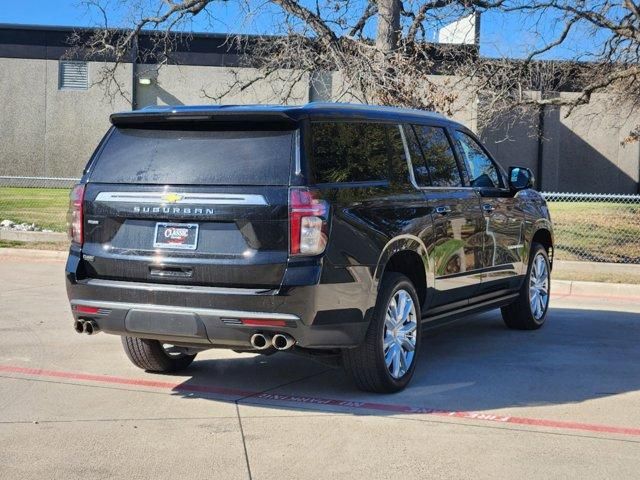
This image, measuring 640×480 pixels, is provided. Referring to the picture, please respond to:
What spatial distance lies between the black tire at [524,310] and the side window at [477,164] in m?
1.09

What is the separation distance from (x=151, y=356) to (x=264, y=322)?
5.45 feet

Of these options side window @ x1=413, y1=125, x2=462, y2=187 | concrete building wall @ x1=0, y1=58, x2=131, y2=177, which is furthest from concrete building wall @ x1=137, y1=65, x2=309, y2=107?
side window @ x1=413, y1=125, x2=462, y2=187

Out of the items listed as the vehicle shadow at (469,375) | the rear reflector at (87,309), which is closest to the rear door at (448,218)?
the vehicle shadow at (469,375)

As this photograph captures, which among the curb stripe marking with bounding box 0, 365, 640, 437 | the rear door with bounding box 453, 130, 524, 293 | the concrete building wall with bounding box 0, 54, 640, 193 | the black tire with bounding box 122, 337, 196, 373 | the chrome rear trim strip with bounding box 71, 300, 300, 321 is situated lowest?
the curb stripe marking with bounding box 0, 365, 640, 437

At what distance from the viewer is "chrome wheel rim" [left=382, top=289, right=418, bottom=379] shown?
629 cm

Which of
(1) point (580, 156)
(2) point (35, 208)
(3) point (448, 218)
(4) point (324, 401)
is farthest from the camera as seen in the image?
(1) point (580, 156)

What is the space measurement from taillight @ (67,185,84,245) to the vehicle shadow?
1.32 meters

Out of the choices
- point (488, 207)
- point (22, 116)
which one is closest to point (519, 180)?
point (488, 207)

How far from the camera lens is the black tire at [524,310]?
893 cm

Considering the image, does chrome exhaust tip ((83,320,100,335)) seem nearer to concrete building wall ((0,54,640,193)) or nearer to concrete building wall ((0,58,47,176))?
concrete building wall ((0,54,640,193))

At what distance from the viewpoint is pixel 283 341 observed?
220 inches

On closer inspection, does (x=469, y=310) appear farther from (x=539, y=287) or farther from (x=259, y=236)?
(x=259, y=236)

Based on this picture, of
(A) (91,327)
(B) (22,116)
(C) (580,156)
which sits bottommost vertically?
(A) (91,327)

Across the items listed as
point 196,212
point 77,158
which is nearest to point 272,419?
point 196,212
